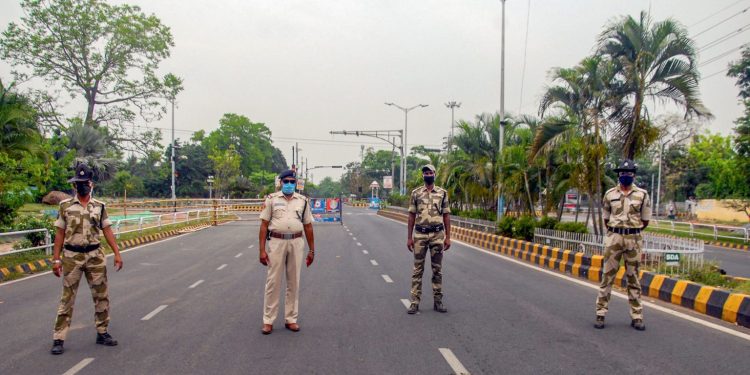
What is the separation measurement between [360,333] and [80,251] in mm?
3405

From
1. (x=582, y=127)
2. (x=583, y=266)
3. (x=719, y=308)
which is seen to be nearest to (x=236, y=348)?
(x=719, y=308)

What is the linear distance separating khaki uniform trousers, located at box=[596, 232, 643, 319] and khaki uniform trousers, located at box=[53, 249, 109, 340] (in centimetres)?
612

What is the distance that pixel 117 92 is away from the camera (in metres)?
39.8

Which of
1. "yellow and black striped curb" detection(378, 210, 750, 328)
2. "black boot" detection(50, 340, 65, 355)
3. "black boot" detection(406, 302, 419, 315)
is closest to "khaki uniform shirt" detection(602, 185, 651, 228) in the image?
"yellow and black striped curb" detection(378, 210, 750, 328)

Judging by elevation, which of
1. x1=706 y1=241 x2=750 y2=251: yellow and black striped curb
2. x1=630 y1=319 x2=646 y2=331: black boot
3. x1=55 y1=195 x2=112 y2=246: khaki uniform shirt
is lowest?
x1=706 y1=241 x2=750 y2=251: yellow and black striped curb

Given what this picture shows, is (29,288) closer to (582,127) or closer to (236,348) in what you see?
(236,348)

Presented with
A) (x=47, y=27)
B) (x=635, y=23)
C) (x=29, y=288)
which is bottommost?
(x=29, y=288)

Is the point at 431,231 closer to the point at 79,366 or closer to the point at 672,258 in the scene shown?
the point at 79,366

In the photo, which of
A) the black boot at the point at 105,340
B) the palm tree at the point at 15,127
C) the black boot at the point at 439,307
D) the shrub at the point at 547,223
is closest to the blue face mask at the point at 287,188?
the black boot at the point at 105,340

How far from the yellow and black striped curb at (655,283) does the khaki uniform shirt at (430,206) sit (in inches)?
158

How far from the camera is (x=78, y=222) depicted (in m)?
6.84

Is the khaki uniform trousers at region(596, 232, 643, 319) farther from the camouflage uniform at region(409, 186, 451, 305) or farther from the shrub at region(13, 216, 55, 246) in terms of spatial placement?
the shrub at region(13, 216, 55, 246)

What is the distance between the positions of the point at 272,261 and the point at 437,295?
107 inches

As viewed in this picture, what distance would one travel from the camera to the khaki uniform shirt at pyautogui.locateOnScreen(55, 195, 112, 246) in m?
6.82
